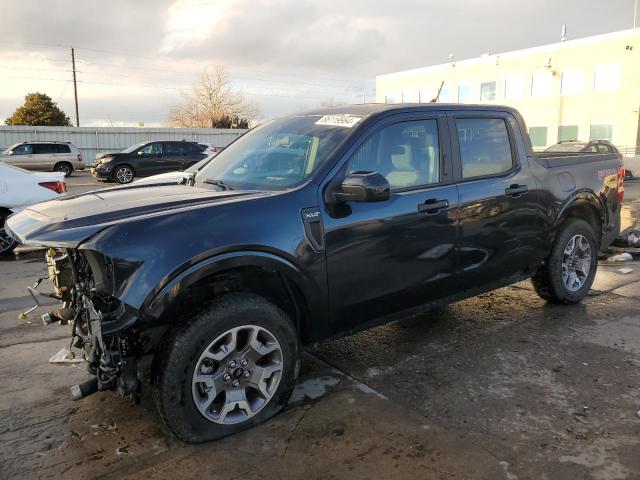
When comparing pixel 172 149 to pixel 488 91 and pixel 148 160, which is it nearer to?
pixel 148 160

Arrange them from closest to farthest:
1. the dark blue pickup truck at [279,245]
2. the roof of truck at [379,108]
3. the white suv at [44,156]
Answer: the dark blue pickup truck at [279,245]
the roof of truck at [379,108]
the white suv at [44,156]

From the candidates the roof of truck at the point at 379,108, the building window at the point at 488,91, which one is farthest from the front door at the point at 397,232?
the building window at the point at 488,91

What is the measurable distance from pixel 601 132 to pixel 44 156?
3062 centimetres

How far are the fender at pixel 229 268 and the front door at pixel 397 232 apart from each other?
5.0 inches

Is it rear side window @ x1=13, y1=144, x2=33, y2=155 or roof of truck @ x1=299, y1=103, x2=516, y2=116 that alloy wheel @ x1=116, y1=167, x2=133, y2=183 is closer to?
rear side window @ x1=13, y1=144, x2=33, y2=155

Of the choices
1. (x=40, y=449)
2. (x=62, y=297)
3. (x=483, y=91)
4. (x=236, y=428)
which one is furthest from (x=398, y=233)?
(x=483, y=91)

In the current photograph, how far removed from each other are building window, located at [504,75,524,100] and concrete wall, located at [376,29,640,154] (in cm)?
7

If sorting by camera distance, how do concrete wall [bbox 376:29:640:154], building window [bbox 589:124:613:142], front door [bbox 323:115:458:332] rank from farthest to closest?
building window [bbox 589:124:613:142] → concrete wall [bbox 376:29:640:154] → front door [bbox 323:115:458:332]

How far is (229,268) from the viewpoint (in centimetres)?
294

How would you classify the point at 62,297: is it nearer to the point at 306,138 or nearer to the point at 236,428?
the point at 236,428

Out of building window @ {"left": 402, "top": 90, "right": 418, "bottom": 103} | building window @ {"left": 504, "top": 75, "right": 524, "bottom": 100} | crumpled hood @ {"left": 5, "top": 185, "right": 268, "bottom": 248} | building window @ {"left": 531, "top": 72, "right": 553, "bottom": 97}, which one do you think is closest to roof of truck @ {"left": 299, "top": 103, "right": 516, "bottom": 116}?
crumpled hood @ {"left": 5, "top": 185, "right": 268, "bottom": 248}

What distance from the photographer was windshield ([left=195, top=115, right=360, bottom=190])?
11.6ft

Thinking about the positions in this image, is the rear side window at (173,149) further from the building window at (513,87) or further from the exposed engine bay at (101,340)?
the building window at (513,87)

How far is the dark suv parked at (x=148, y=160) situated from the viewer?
2059 centimetres
